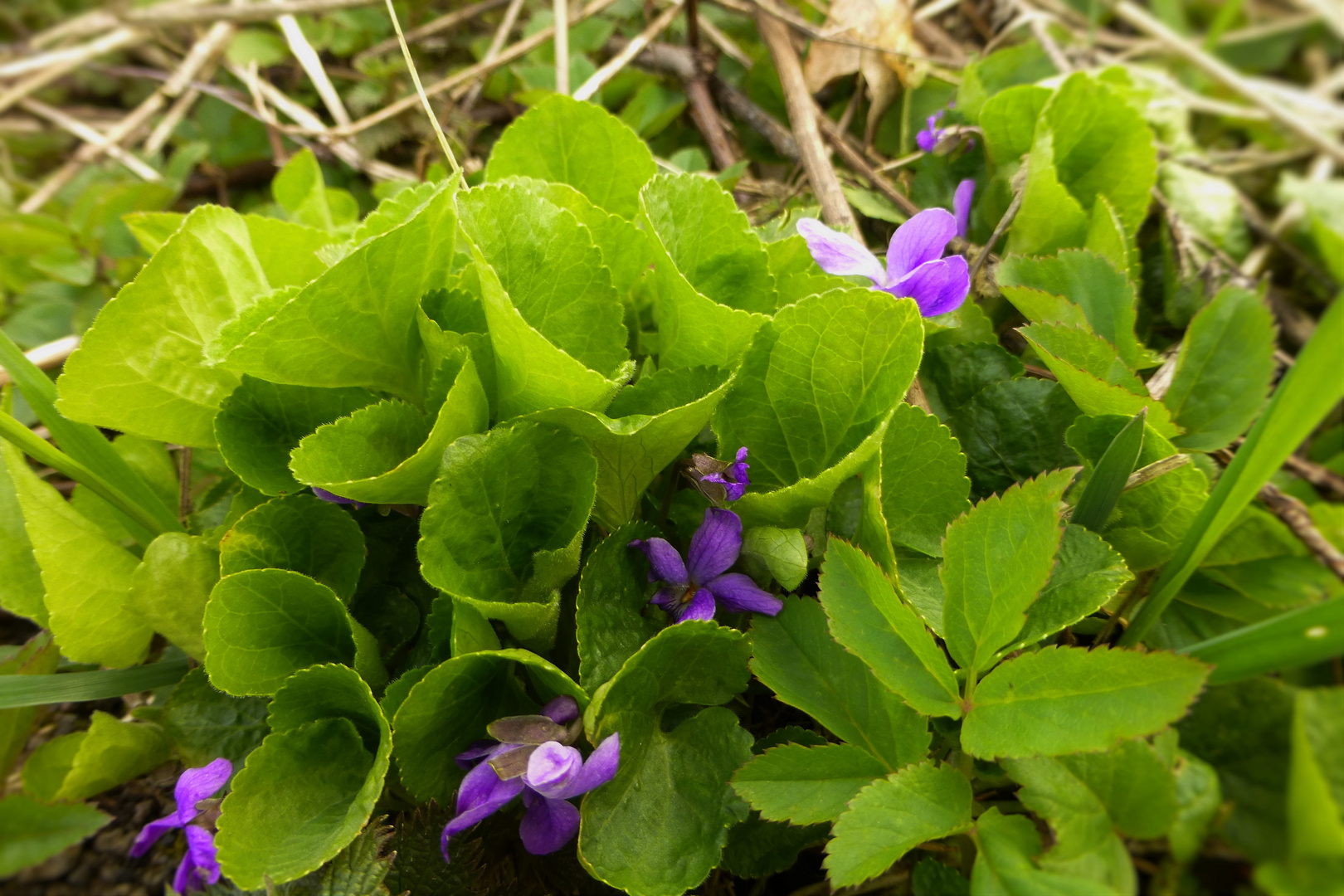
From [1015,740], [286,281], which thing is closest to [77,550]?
[286,281]

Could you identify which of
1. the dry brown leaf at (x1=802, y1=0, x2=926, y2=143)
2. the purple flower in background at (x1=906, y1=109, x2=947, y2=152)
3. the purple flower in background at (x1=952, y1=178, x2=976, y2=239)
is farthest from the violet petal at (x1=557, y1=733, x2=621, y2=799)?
the dry brown leaf at (x1=802, y1=0, x2=926, y2=143)

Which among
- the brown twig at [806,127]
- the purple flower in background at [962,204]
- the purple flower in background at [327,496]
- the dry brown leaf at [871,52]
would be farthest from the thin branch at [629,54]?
the purple flower in background at [327,496]

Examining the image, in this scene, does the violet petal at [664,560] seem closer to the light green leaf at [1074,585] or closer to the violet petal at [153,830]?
the light green leaf at [1074,585]

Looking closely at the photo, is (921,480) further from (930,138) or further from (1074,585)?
(930,138)

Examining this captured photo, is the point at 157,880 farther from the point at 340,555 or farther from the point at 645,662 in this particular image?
the point at 645,662

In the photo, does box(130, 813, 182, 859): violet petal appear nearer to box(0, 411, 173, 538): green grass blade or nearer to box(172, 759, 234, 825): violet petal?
box(172, 759, 234, 825): violet petal

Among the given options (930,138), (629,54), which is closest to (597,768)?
(930,138)
